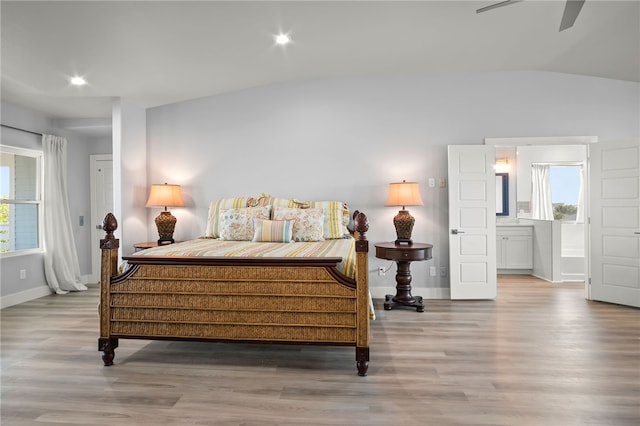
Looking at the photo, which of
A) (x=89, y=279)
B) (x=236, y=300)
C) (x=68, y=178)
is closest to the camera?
(x=236, y=300)

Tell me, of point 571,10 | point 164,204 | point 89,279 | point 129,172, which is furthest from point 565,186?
point 89,279

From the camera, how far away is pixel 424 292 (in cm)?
475

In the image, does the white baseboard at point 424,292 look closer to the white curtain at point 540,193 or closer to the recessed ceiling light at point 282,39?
the recessed ceiling light at point 282,39

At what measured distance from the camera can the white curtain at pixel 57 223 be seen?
503 centimetres

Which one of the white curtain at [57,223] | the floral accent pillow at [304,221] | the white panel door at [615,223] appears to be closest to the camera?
the floral accent pillow at [304,221]

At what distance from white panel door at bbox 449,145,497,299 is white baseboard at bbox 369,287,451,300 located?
0.37ft

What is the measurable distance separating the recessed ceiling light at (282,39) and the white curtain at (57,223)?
3.47m

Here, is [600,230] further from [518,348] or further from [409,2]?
[409,2]

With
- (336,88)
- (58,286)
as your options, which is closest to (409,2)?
(336,88)

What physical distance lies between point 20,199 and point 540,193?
317 inches

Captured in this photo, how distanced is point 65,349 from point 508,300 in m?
4.46

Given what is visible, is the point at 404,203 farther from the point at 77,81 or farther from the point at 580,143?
the point at 77,81

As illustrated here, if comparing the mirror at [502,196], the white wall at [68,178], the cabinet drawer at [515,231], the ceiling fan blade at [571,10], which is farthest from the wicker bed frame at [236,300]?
the mirror at [502,196]

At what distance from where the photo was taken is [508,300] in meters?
4.57
